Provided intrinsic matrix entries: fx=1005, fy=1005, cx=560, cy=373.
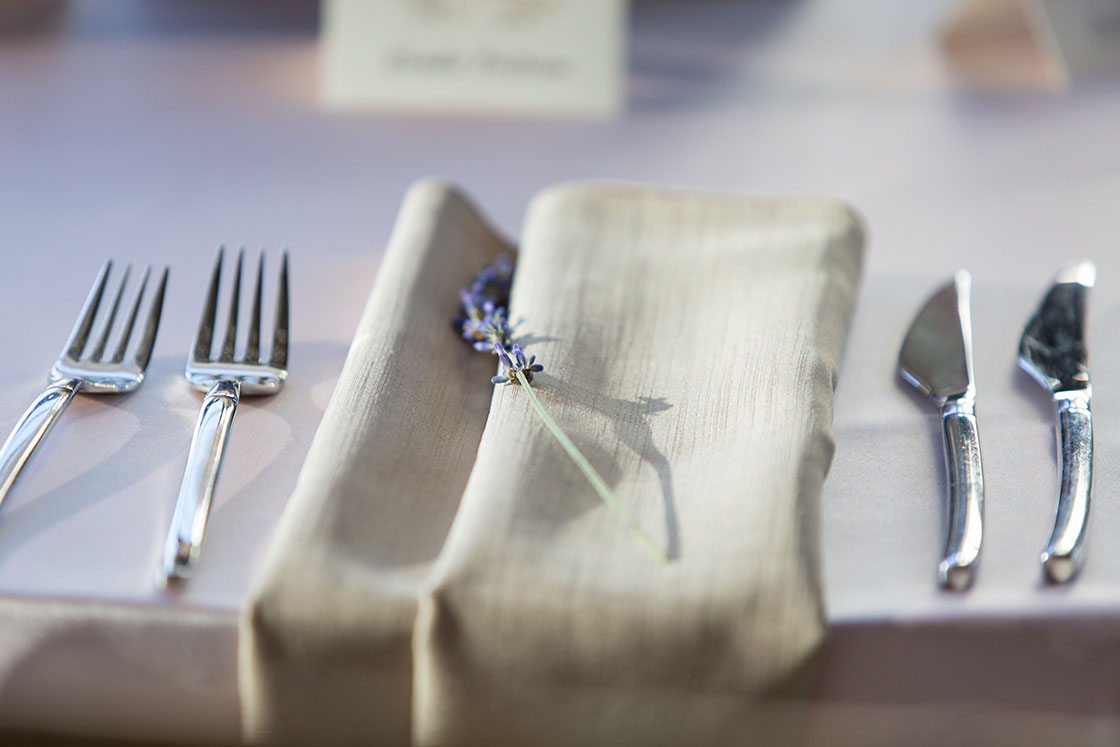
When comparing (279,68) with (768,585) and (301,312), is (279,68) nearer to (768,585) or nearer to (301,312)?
(301,312)

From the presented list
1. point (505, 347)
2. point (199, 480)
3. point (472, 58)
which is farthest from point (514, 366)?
point (472, 58)

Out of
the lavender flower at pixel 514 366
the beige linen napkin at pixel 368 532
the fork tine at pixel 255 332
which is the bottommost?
the beige linen napkin at pixel 368 532

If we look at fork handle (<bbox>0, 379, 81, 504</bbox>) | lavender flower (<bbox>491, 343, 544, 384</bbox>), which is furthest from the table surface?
lavender flower (<bbox>491, 343, 544, 384</bbox>)

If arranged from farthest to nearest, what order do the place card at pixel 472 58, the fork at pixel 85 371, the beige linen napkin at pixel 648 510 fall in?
the place card at pixel 472 58, the fork at pixel 85 371, the beige linen napkin at pixel 648 510

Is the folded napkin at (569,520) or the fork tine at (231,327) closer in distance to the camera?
the folded napkin at (569,520)

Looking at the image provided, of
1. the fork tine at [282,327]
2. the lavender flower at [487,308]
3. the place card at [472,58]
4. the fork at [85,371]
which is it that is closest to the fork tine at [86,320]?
the fork at [85,371]

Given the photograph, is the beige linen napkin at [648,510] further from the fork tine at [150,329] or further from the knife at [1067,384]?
the fork tine at [150,329]

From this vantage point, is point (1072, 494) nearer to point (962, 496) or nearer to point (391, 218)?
point (962, 496)
